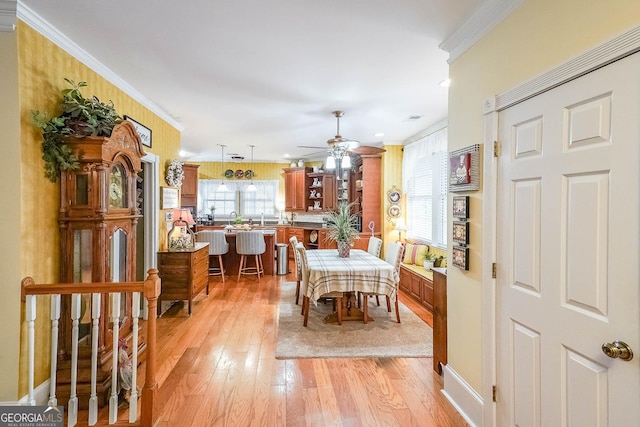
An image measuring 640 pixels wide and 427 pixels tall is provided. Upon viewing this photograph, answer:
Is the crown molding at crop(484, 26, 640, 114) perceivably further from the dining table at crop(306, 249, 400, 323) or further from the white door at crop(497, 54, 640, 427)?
the dining table at crop(306, 249, 400, 323)

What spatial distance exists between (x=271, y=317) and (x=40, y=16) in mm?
3485

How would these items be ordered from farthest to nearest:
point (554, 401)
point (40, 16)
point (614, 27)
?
point (40, 16), point (554, 401), point (614, 27)

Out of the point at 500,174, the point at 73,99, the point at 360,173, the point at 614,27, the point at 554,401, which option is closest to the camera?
the point at 614,27

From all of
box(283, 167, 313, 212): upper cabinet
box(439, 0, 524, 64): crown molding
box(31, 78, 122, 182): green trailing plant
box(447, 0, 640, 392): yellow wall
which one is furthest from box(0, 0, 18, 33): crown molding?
box(283, 167, 313, 212): upper cabinet

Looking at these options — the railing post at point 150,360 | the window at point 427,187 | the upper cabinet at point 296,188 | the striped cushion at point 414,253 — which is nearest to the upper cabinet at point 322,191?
the upper cabinet at point 296,188

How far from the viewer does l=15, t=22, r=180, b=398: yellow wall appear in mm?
2047

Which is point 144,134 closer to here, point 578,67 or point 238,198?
point 578,67

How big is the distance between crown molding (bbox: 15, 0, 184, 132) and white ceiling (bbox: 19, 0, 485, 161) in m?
0.04

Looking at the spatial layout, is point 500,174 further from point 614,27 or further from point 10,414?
point 10,414

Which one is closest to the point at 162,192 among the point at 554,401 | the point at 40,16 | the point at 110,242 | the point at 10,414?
the point at 110,242

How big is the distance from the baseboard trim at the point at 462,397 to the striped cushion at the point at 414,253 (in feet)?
9.29

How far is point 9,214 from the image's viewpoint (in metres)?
2.01

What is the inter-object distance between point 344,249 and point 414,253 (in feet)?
5.39

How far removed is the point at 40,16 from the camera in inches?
82.2
